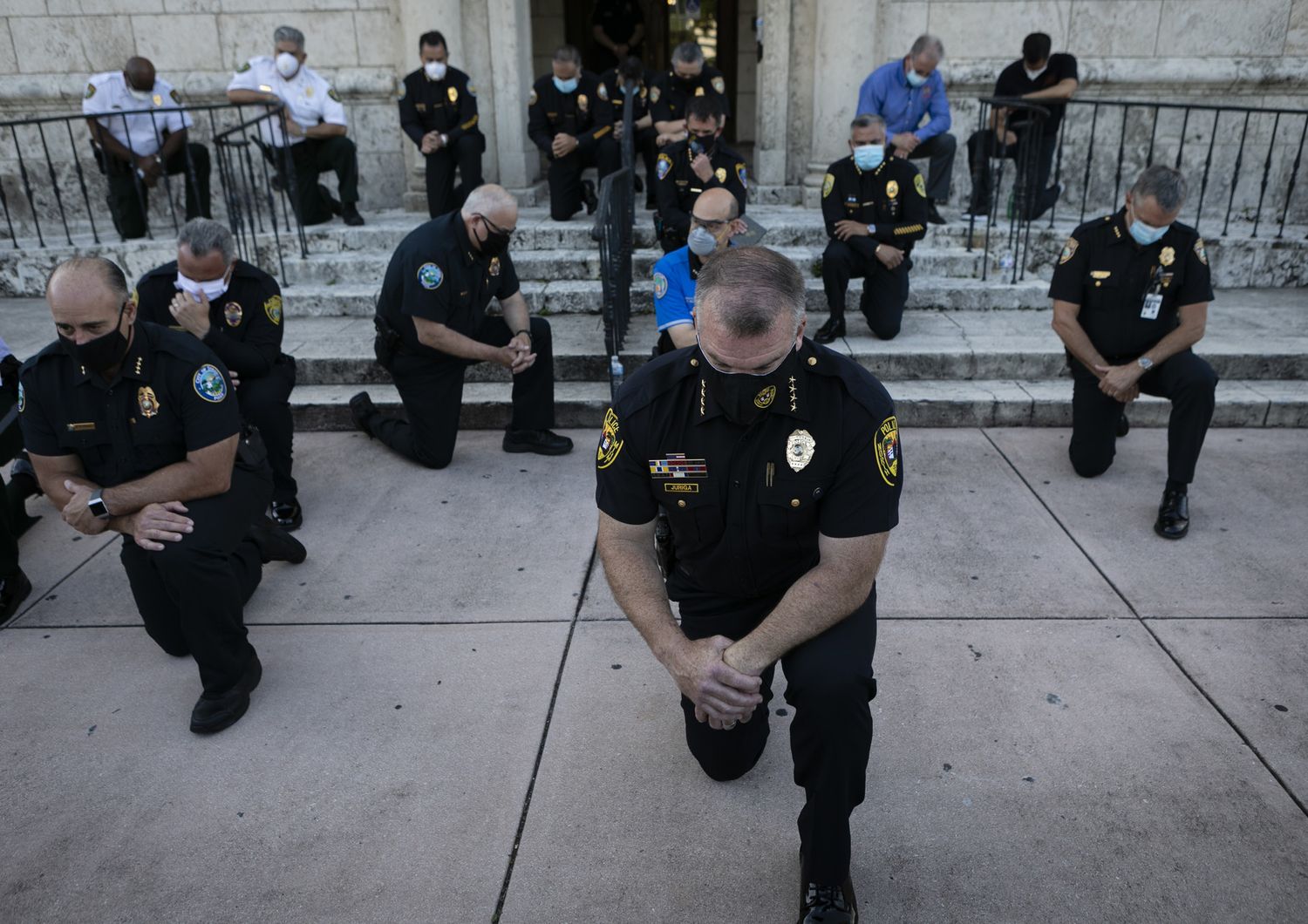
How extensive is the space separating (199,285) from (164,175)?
4.30 m

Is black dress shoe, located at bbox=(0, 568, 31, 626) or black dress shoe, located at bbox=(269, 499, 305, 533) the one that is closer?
black dress shoe, located at bbox=(0, 568, 31, 626)

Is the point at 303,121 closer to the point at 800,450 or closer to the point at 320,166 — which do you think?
the point at 320,166

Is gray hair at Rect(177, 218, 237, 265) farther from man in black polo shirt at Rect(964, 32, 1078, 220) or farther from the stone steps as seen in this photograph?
man in black polo shirt at Rect(964, 32, 1078, 220)

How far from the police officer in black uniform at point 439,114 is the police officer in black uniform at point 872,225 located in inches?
116

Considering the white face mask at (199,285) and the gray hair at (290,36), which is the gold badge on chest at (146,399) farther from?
the gray hair at (290,36)

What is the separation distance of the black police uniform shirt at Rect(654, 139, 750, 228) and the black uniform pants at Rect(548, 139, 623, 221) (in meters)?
1.24

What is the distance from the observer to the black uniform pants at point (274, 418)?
4574 mm

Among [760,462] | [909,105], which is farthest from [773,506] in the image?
[909,105]

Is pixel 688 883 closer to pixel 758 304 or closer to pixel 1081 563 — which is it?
pixel 758 304

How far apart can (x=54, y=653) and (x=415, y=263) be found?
2.30m

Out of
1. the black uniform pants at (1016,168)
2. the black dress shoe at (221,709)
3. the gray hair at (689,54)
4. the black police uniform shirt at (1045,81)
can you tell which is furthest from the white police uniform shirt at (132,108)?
the black police uniform shirt at (1045,81)

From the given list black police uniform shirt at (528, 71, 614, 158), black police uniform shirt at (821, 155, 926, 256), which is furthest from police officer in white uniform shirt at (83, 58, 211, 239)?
black police uniform shirt at (821, 155, 926, 256)

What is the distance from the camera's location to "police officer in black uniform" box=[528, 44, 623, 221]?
767 cm

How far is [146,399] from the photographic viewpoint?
324cm
